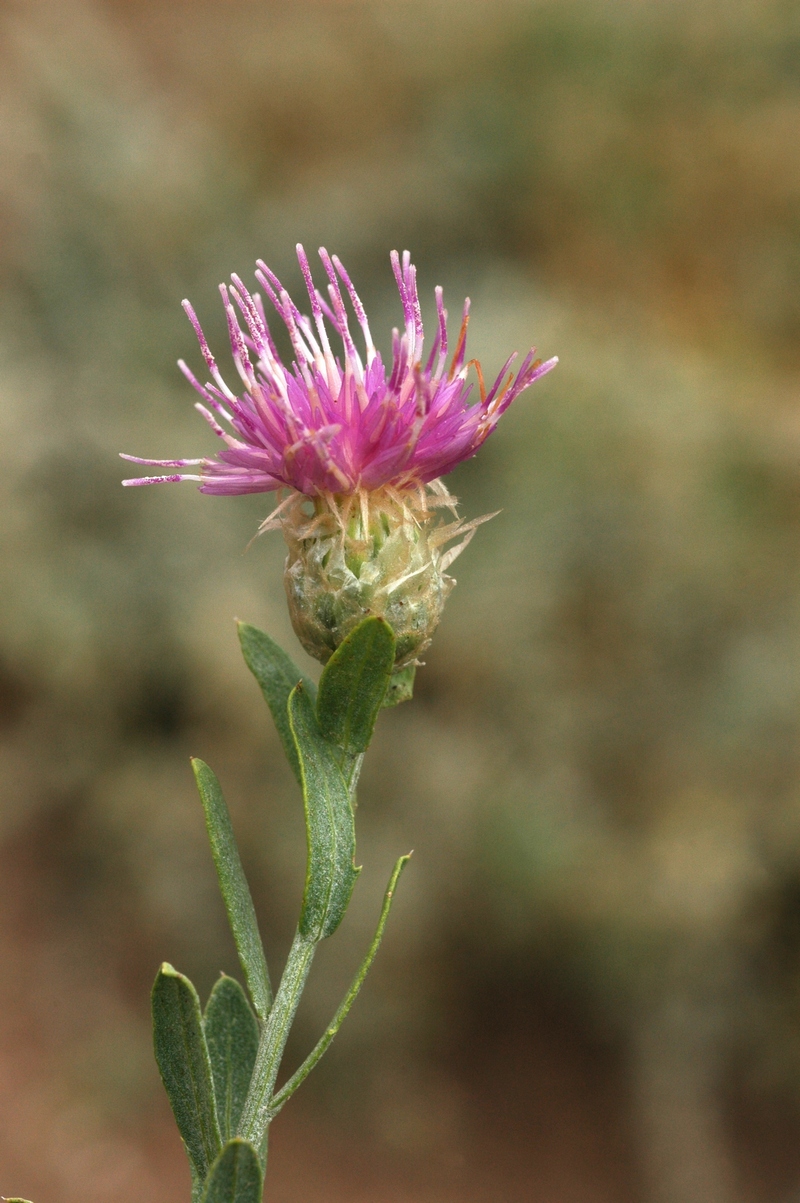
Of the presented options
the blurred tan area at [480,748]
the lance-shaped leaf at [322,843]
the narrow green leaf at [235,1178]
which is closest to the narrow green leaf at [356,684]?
the lance-shaped leaf at [322,843]

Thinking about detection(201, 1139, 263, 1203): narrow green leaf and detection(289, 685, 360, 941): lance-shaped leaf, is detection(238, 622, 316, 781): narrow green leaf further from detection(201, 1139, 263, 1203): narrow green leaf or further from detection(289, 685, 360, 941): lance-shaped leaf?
detection(201, 1139, 263, 1203): narrow green leaf

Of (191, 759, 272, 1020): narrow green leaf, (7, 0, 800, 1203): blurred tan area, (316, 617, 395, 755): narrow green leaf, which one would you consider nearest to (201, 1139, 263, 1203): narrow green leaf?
(191, 759, 272, 1020): narrow green leaf

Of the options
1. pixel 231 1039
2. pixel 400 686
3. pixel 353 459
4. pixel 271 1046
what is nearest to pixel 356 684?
pixel 400 686

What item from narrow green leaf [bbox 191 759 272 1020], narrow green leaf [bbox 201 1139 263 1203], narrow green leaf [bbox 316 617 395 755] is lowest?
narrow green leaf [bbox 201 1139 263 1203]

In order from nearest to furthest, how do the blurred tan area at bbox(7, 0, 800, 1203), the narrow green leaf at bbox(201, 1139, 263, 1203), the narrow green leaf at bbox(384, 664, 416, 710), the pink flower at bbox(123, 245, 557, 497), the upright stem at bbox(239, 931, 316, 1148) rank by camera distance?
the narrow green leaf at bbox(201, 1139, 263, 1203) → the upright stem at bbox(239, 931, 316, 1148) → the pink flower at bbox(123, 245, 557, 497) → the narrow green leaf at bbox(384, 664, 416, 710) → the blurred tan area at bbox(7, 0, 800, 1203)

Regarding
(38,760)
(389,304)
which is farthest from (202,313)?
(38,760)

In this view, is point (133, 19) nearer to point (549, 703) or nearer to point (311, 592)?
point (549, 703)
